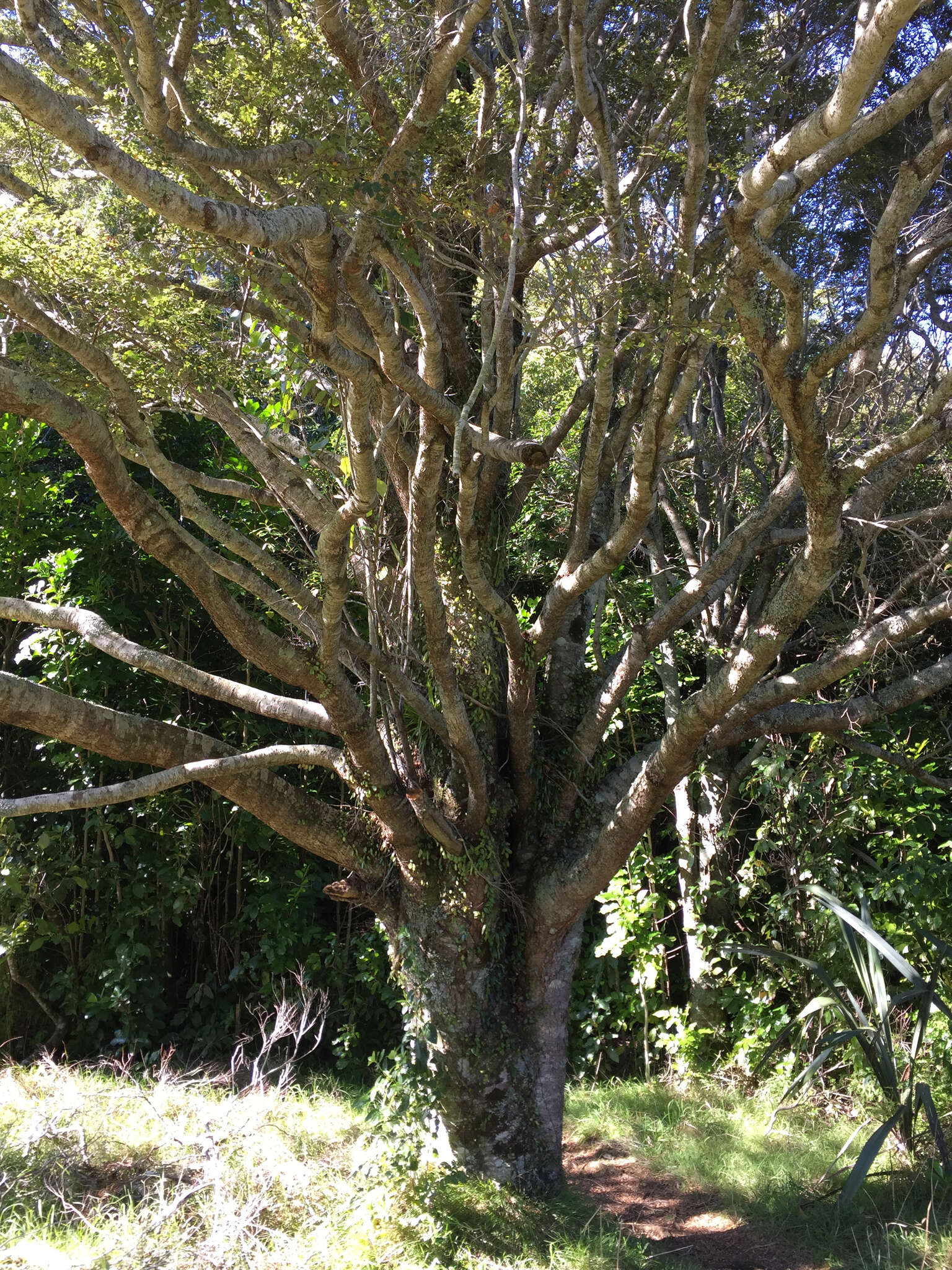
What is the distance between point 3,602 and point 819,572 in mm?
3022

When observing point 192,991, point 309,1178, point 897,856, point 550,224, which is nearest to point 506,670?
point 550,224

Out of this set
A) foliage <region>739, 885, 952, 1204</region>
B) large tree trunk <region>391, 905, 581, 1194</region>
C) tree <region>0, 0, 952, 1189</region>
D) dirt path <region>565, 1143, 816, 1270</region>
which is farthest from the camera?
large tree trunk <region>391, 905, 581, 1194</region>

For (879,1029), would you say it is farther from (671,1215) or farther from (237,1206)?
(237,1206)

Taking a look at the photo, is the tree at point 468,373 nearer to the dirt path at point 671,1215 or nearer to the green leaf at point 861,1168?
the dirt path at point 671,1215

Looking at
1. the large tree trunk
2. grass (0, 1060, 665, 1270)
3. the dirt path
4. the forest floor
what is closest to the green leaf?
the forest floor

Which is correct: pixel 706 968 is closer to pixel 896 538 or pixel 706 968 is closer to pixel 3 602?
pixel 896 538

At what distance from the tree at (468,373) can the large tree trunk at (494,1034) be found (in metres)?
0.02

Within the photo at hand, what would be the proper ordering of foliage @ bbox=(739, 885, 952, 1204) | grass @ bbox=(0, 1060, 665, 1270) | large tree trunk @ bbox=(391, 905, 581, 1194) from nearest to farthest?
grass @ bbox=(0, 1060, 665, 1270) < foliage @ bbox=(739, 885, 952, 1204) < large tree trunk @ bbox=(391, 905, 581, 1194)

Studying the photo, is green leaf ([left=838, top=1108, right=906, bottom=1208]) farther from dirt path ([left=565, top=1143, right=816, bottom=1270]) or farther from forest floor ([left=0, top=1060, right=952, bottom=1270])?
dirt path ([left=565, top=1143, right=816, bottom=1270])

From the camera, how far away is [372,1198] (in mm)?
3549

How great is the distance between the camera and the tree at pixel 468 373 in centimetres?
312

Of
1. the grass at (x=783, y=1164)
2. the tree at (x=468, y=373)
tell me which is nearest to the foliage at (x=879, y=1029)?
the grass at (x=783, y=1164)

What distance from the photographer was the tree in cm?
312

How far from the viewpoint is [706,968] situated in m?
5.88
